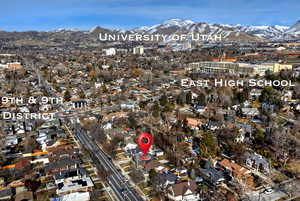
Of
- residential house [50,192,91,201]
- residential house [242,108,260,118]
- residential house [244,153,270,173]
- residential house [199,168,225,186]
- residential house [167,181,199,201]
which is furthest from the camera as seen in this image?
residential house [242,108,260,118]

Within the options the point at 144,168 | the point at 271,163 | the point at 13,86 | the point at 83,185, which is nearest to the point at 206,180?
the point at 144,168

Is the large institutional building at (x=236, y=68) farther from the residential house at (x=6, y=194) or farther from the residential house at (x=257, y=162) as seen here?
the residential house at (x=6, y=194)

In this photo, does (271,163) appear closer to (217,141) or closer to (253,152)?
(253,152)

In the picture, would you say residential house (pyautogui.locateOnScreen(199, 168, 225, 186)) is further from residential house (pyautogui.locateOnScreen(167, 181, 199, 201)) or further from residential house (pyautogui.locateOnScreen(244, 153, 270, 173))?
residential house (pyautogui.locateOnScreen(244, 153, 270, 173))

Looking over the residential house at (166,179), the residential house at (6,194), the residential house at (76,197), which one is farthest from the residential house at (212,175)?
the residential house at (6,194)

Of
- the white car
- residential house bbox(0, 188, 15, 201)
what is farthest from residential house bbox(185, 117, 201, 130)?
residential house bbox(0, 188, 15, 201)

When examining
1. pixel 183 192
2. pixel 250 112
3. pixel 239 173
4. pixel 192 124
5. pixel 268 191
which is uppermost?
pixel 250 112

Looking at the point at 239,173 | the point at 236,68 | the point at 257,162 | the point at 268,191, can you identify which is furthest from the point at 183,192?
the point at 236,68

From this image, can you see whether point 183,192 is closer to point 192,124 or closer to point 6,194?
point 6,194
